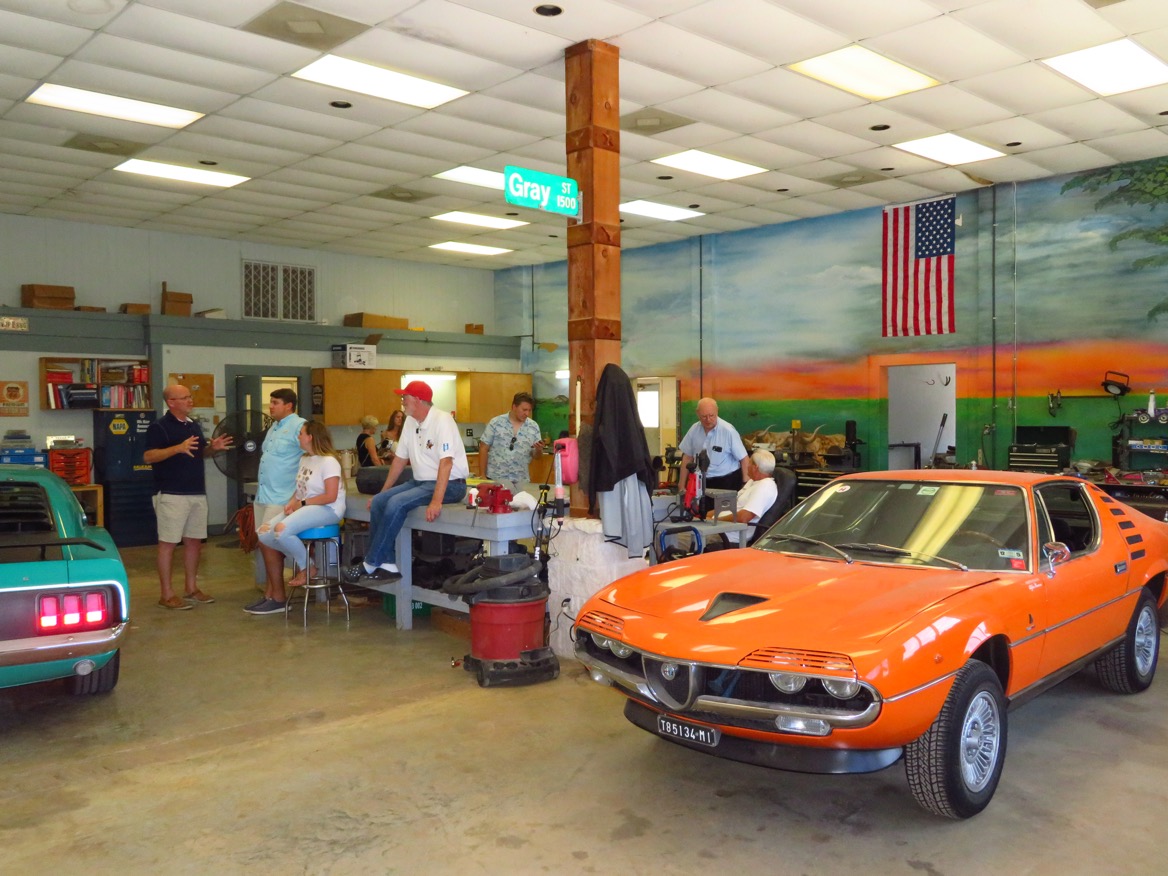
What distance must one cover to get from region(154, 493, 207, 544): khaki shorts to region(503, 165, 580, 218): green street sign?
3.59 m

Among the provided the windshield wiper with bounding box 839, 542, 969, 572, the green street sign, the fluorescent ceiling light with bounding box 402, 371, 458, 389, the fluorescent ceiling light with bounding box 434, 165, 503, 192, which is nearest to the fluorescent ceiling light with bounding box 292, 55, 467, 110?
the green street sign

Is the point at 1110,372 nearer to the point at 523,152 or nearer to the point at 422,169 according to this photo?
the point at 523,152

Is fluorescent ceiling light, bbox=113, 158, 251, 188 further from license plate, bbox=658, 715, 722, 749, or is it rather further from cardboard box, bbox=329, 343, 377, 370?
license plate, bbox=658, 715, 722, 749

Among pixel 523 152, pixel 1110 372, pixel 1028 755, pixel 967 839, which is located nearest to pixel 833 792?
pixel 967 839

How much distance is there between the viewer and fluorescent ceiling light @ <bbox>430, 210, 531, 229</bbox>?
11.4 meters

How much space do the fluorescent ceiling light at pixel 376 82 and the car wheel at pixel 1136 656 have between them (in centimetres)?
587

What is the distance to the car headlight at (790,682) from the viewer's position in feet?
10.5

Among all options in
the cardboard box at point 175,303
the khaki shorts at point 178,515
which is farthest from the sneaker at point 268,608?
the cardboard box at point 175,303

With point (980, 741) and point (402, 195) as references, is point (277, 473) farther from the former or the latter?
point (980, 741)

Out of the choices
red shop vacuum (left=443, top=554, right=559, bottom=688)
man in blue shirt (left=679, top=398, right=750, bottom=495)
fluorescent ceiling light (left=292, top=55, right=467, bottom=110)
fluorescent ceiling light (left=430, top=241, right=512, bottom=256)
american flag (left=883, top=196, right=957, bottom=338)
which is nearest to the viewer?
red shop vacuum (left=443, top=554, right=559, bottom=688)

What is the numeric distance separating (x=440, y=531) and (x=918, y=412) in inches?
313

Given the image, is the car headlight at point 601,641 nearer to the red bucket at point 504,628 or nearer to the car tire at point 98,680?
the red bucket at point 504,628

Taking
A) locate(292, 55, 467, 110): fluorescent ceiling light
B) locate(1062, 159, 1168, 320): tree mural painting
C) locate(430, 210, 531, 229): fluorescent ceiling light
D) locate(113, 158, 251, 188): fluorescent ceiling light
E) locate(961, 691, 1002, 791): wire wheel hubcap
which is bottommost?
locate(961, 691, 1002, 791): wire wheel hubcap

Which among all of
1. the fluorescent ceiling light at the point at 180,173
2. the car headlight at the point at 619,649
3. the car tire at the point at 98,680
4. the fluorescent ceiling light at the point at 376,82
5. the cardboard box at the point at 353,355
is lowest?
the car tire at the point at 98,680
